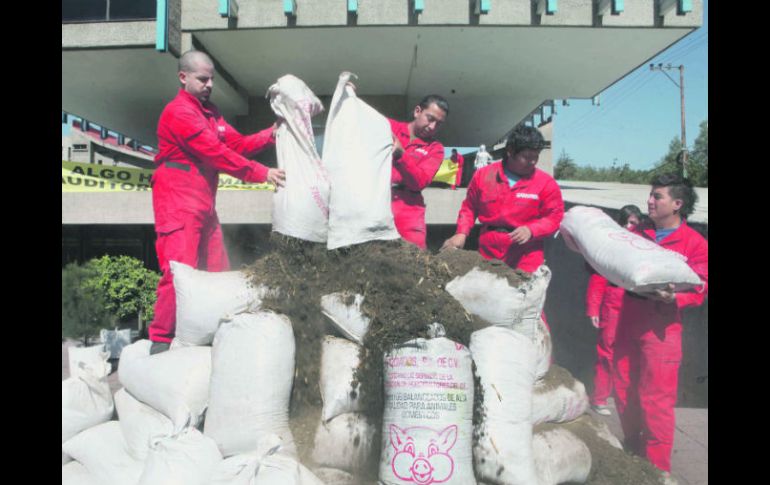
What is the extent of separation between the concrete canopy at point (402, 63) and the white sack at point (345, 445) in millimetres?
4882

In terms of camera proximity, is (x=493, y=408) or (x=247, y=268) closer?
(x=493, y=408)

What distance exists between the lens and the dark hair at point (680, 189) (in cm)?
287

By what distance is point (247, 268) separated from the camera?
245 cm

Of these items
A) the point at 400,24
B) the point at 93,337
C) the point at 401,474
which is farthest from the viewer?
the point at 400,24

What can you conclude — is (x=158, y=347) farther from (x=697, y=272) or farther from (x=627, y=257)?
(x=697, y=272)

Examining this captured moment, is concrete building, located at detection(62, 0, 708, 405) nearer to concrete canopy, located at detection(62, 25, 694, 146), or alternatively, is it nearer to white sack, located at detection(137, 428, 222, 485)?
concrete canopy, located at detection(62, 25, 694, 146)

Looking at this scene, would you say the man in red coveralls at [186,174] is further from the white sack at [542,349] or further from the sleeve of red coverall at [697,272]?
the sleeve of red coverall at [697,272]

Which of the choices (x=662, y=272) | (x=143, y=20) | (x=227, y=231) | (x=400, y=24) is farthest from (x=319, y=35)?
(x=662, y=272)

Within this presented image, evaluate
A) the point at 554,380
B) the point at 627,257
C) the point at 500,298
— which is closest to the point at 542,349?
the point at 554,380

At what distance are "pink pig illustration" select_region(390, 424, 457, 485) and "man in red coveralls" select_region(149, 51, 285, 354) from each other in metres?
1.44

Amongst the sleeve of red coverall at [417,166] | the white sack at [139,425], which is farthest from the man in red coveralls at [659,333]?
the white sack at [139,425]

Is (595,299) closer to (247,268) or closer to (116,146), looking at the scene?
(247,268)

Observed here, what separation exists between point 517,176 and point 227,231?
4.02 m

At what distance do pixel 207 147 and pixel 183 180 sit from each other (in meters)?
0.23
